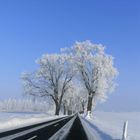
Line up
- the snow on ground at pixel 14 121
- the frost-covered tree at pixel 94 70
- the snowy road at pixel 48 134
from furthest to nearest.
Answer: the frost-covered tree at pixel 94 70, the snow on ground at pixel 14 121, the snowy road at pixel 48 134

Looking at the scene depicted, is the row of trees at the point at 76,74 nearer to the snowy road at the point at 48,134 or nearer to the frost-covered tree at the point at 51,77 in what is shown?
the frost-covered tree at the point at 51,77

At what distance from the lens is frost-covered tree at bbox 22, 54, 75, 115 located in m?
71.1

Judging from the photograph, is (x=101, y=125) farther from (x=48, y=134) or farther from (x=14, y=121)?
(x=48, y=134)

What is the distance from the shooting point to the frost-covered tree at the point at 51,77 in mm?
71062

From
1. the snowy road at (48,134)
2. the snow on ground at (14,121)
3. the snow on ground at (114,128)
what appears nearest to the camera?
the snowy road at (48,134)

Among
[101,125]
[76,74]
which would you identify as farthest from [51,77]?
[101,125]

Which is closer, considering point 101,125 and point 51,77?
point 101,125

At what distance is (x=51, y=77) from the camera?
71125mm

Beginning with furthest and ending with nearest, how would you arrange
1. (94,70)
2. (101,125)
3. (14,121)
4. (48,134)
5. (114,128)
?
1. (94,70)
2. (101,125)
3. (14,121)
4. (114,128)
5. (48,134)

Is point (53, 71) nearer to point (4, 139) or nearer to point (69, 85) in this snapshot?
point (69, 85)

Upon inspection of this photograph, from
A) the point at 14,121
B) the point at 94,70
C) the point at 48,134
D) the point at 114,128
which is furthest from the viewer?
the point at 94,70

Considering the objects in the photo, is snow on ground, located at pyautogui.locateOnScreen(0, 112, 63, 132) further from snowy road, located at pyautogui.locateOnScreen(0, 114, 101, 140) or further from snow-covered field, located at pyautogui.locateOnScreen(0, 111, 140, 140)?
snowy road, located at pyautogui.locateOnScreen(0, 114, 101, 140)

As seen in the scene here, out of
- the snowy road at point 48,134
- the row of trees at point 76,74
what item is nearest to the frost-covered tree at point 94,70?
the row of trees at point 76,74

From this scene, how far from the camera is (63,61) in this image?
7375cm
